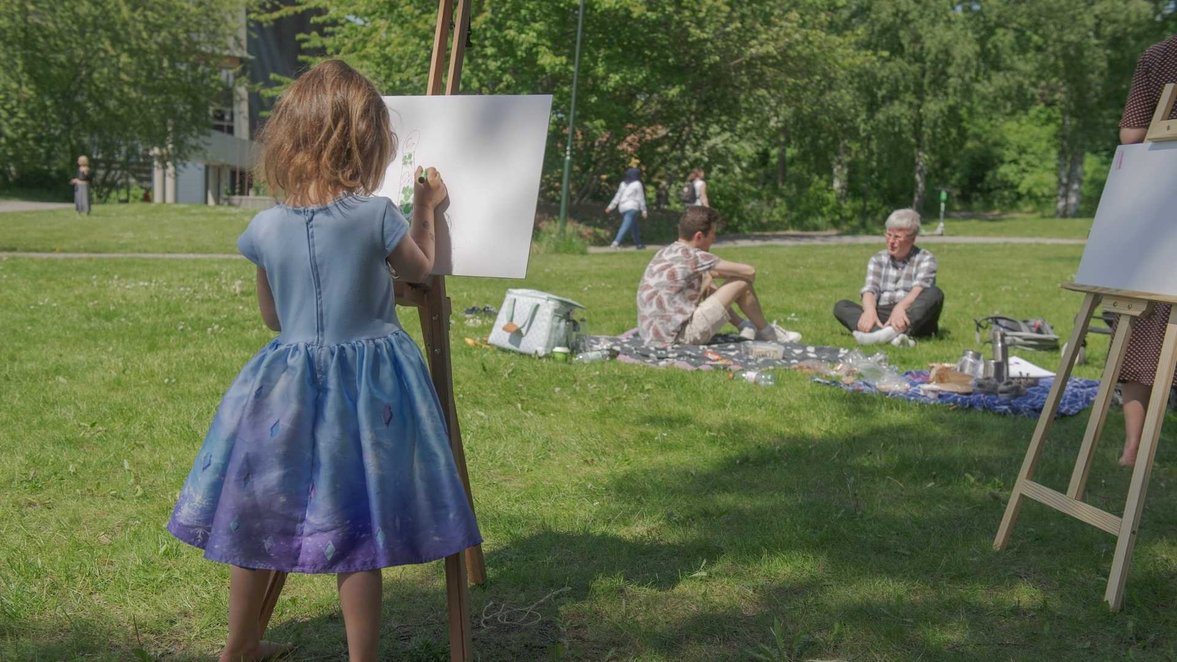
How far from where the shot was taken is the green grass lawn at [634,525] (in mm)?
3480

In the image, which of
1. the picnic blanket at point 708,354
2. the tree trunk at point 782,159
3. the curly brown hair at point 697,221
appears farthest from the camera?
the tree trunk at point 782,159

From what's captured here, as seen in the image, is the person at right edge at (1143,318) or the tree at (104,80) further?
the tree at (104,80)

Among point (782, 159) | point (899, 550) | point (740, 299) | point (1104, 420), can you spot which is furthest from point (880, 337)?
point (782, 159)

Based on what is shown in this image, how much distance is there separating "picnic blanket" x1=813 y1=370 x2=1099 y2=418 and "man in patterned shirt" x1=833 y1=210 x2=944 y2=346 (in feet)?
5.81

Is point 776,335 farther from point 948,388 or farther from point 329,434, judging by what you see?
point 329,434

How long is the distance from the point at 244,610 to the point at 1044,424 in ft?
10.2

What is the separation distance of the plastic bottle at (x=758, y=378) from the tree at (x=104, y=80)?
30884 millimetres

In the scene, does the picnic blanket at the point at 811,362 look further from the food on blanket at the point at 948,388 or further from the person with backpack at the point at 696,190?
the person with backpack at the point at 696,190

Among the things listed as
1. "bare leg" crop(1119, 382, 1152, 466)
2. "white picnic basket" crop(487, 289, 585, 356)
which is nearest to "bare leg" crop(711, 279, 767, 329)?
"white picnic basket" crop(487, 289, 585, 356)

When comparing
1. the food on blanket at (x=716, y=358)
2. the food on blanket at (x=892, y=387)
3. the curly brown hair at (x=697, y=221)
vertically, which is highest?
the curly brown hair at (x=697, y=221)

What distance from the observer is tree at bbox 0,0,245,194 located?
32.4m

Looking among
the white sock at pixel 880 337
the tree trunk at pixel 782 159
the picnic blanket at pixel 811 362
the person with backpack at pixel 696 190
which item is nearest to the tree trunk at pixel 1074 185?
the tree trunk at pixel 782 159

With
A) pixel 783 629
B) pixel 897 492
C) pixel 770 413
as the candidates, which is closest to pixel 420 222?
pixel 783 629

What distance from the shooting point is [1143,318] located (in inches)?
204
